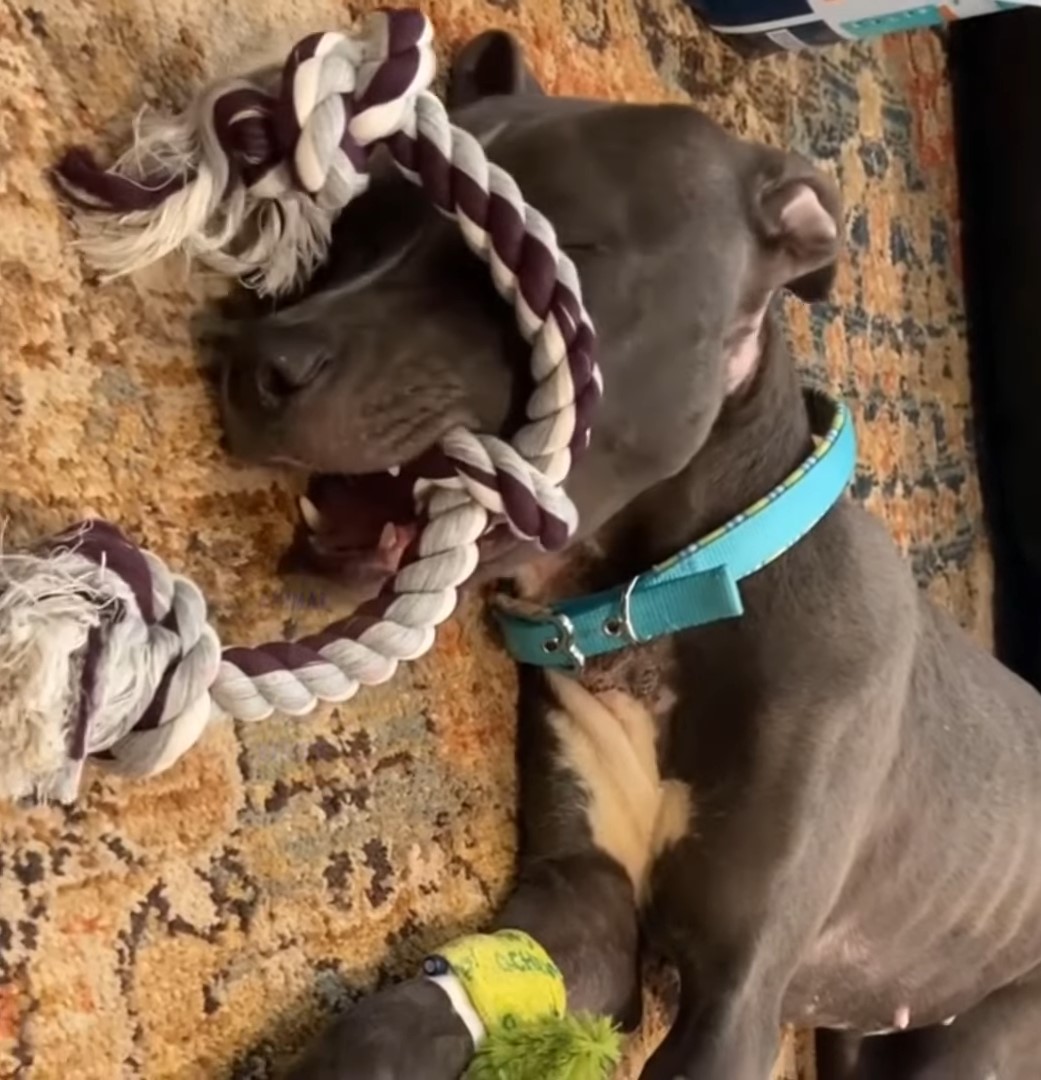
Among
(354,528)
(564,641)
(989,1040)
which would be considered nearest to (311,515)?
(354,528)

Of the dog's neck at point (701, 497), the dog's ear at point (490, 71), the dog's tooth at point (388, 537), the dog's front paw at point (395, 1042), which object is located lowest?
the dog's front paw at point (395, 1042)

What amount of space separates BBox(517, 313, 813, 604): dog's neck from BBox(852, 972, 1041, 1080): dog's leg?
0.89 metres

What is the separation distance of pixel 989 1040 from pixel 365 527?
1239 millimetres

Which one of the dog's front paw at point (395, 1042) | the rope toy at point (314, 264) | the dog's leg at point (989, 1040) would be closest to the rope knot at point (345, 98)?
the rope toy at point (314, 264)

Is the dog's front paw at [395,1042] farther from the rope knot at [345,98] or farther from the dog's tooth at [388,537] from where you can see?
the rope knot at [345,98]

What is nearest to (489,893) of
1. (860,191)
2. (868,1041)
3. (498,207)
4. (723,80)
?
(498,207)

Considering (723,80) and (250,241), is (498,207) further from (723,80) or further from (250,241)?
(723,80)

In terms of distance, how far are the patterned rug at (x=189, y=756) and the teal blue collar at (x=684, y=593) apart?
0.24ft

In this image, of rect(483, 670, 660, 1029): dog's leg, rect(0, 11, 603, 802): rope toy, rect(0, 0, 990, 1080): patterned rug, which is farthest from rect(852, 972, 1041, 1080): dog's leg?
rect(0, 11, 603, 802): rope toy

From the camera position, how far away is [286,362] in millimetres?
1088

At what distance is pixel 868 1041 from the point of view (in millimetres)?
2180

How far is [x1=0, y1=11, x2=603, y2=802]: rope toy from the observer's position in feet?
3.44

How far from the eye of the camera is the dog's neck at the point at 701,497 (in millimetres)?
1486

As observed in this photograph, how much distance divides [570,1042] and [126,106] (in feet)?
2.52
